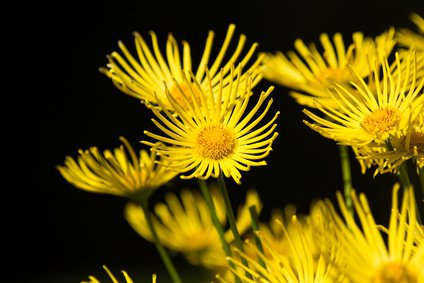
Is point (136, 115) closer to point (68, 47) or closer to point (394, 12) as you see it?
point (68, 47)

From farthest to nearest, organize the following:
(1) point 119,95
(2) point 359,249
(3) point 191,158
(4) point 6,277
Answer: (1) point 119,95 → (4) point 6,277 → (3) point 191,158 → (2) point 359,249

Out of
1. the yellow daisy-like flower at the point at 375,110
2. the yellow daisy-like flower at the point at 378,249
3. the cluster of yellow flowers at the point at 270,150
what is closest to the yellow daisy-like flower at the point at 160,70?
the cluster of yellow flowers at the point at 270,150

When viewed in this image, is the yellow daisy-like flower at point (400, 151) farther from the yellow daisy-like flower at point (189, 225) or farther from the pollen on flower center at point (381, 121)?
the yellow daisy-like flower at point (189, 225)

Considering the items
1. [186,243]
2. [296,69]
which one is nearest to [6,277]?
[186,243]

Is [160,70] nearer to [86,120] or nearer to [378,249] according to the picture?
[378,249]

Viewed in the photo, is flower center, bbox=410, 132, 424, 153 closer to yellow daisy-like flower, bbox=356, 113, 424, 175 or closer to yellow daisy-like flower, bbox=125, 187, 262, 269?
yellow daisy-like flower, bbox=356, 113, 424, 175
